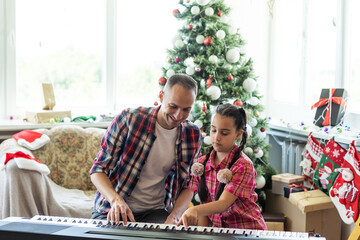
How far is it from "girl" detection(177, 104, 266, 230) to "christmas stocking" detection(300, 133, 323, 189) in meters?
1.28

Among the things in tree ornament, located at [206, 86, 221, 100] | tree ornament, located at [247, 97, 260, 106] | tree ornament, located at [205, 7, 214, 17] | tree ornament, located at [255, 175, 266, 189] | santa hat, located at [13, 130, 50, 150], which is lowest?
tree ornament, located at [255, 175, 266, 189]

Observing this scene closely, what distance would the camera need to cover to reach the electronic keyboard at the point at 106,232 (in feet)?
4.74

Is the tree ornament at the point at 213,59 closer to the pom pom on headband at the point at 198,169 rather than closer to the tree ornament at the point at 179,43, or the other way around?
the tree ornament at the point at 179,43

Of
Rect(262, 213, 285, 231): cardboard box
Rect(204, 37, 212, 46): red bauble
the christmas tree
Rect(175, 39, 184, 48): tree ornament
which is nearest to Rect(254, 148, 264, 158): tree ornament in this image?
the christmas tree

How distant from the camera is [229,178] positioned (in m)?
1.98

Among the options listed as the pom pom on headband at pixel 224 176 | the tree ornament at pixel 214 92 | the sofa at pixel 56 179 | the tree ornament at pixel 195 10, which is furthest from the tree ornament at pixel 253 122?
the pom pom on headband at pixel 224 176

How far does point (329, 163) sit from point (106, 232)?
1908 mm

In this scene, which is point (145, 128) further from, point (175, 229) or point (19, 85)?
point (19, 85)

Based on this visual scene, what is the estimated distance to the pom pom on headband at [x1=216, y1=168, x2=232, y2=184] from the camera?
197 cm

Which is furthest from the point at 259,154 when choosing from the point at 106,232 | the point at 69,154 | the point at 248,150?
the point at 106,232

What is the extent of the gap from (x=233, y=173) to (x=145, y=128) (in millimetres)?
437

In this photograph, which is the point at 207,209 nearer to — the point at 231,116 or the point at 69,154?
the point at 231,116

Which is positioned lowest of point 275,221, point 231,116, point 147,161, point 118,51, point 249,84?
point 275,221

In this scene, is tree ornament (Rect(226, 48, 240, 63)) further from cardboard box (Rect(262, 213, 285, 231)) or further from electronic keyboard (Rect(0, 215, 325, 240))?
electronic keyboard (Rect(0, 215, 325, 240))
